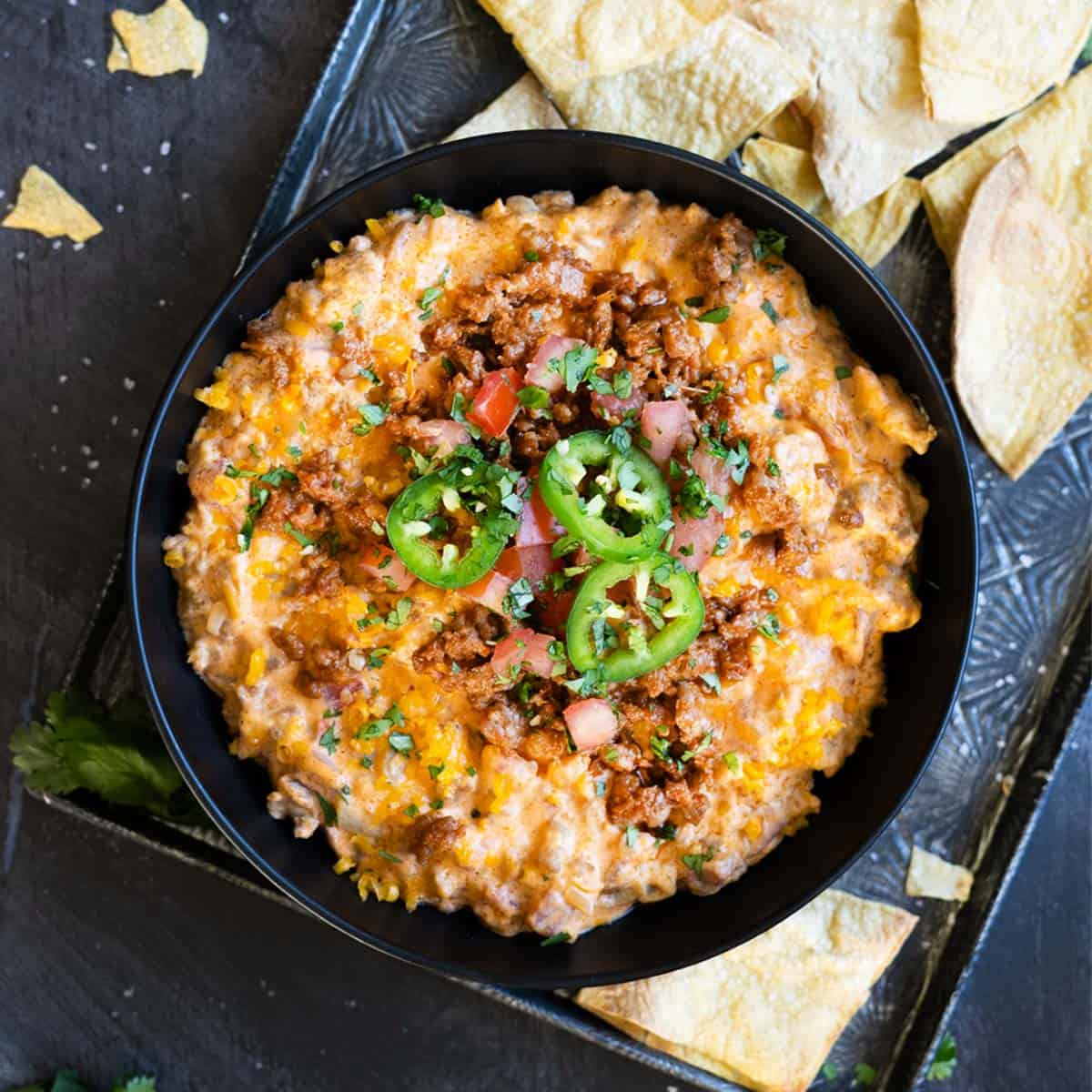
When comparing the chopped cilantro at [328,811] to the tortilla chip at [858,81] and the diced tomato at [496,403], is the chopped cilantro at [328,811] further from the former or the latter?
the tortilla chip at [858,81]

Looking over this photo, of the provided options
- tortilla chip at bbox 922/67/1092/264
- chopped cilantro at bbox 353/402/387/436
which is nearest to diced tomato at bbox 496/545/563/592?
chopped cilantro at bbox 353/402/387/436

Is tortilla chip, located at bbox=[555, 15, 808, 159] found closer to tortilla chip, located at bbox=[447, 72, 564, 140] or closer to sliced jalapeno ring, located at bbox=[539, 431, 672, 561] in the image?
tortilla chip, located at bbox=[447, 72, 564, 140]

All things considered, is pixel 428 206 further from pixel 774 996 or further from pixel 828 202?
pixel 774 996

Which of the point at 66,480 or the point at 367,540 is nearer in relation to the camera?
the point at 367,540

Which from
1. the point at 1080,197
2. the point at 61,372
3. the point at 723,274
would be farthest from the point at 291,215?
the point at 1080,197

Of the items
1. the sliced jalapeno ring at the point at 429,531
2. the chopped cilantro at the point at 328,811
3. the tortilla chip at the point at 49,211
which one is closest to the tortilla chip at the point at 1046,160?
the sliced jalapeno ring at the point at 429,531

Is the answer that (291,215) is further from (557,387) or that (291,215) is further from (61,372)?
(557,387)
